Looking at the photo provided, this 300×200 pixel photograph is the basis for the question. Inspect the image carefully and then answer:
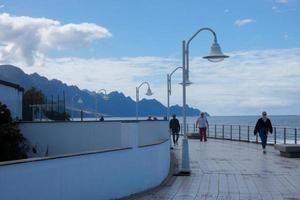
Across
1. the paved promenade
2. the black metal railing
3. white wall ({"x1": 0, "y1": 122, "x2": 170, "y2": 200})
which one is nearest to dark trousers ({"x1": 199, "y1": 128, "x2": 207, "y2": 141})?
the black metal railing

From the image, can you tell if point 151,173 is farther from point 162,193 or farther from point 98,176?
point 98,176

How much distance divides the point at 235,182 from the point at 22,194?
25.3 feet

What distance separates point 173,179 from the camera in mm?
16500

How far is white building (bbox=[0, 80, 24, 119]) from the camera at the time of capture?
2706cm

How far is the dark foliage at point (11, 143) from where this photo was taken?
22984mm

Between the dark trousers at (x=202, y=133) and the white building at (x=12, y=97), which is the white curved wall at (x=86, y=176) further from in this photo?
the dark trousers at (x=202, y=133)

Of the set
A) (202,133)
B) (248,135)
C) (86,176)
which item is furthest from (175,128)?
(86,176)

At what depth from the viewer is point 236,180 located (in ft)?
53.0

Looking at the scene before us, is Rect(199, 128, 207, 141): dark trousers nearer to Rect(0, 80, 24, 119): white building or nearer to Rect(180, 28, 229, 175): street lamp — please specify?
Rect(0, 80, 24, 119): white building

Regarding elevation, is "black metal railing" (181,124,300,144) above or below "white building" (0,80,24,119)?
below

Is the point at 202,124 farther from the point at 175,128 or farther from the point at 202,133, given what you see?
the point at 175,128

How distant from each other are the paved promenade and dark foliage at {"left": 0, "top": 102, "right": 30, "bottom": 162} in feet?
22.0

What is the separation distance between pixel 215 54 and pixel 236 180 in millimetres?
3513

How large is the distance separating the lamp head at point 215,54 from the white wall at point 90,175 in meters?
2.80
